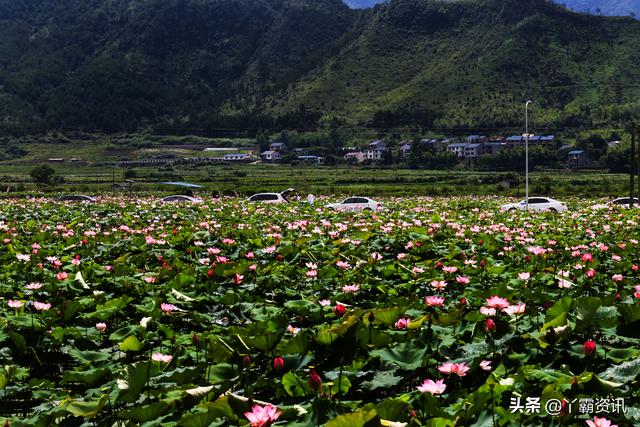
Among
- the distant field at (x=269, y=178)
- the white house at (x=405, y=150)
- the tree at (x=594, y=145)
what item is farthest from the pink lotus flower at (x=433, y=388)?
the white house at (x=405, y=150)

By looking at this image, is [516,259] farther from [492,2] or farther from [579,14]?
[492,2]

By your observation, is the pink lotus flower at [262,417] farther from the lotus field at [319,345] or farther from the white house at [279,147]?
the white house at [279,147]

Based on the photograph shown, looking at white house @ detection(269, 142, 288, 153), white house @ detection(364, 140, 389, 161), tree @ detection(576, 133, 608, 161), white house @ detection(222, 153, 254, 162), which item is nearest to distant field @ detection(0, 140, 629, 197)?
white house @ detection(222, 153, 254, 162)

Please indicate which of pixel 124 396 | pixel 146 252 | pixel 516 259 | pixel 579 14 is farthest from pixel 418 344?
pixel 579 14

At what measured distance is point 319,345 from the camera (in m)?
3.86

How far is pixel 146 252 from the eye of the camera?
819 cm

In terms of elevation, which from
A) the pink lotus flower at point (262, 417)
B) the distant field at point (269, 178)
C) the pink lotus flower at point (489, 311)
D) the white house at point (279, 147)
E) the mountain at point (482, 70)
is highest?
the mountain at point (482, 70)

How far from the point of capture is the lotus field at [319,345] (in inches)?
114

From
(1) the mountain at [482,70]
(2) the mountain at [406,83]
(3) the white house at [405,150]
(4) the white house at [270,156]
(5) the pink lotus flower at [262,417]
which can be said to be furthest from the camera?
(2) the mountain at [406,83]

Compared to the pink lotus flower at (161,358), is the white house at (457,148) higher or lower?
lower

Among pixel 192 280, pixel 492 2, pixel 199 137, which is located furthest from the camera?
pixel 492 2

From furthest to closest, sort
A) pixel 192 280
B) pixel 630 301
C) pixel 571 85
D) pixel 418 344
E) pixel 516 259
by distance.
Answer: pixel 571 85
pixel 516 259
pixel 192 280
pixel 630 301
pixel 418 344

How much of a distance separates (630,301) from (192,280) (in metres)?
3.84

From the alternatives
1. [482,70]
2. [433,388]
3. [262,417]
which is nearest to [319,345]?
[433,388]
